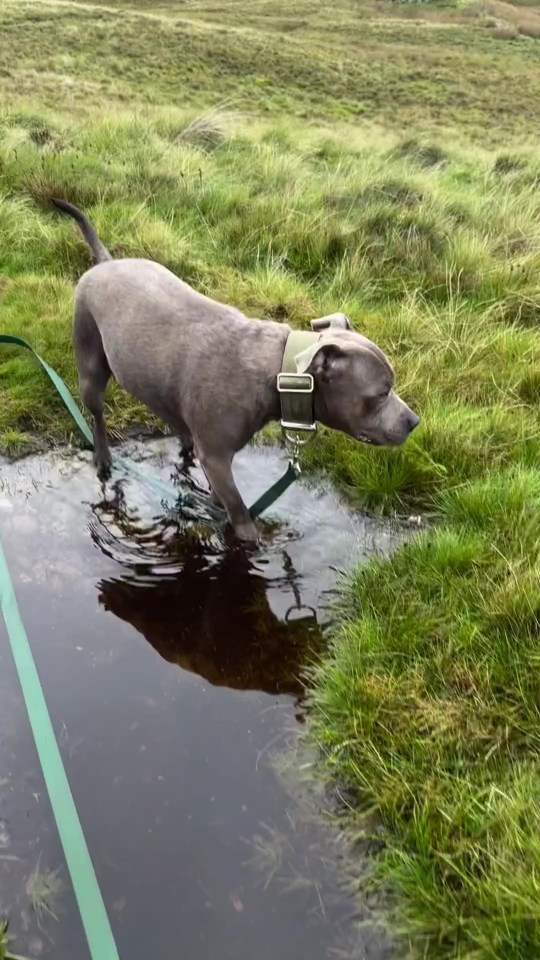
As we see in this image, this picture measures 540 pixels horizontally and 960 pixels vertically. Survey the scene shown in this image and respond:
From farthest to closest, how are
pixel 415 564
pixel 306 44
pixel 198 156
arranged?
pixel 306 44 < pixel 198 156 < pixel 415 564

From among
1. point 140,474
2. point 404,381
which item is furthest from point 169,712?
point 404,381

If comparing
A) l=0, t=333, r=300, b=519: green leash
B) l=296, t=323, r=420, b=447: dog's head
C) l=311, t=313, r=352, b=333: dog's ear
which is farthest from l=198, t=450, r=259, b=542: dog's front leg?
l=311, t=313, r=352, b=333: dog's ear

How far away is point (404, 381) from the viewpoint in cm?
491

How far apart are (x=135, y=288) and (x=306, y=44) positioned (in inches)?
1386

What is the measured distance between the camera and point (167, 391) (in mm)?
3604

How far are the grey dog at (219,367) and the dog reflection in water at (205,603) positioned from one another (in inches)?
9.3

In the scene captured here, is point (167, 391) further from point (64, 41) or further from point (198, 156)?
point (64, 41)

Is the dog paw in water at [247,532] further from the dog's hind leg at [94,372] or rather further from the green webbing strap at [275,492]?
the dog's hind leg at [94,372]

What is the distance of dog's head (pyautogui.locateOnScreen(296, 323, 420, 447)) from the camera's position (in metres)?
3.15

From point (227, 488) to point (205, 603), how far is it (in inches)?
20.6

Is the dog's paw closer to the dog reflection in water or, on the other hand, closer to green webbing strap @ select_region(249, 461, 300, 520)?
the dog reflection in water

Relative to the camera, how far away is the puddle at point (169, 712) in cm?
223

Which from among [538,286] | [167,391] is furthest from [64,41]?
[167,391]

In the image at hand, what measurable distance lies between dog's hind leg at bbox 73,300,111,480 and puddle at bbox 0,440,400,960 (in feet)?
0.43
